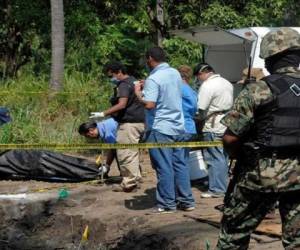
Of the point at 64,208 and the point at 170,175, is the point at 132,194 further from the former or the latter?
the point at 170,175

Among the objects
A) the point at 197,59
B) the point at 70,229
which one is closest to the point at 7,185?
the point at 70,229

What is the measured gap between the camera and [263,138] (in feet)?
14.5

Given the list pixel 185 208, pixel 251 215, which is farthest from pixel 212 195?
pixel 251 215

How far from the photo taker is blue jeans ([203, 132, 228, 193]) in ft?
26.6

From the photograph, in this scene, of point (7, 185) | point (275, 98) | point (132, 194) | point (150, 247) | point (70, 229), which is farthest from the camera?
point (7, 185)

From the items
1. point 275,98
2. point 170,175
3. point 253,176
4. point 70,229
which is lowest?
point 70,229

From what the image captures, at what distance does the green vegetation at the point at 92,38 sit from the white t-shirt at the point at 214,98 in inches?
205

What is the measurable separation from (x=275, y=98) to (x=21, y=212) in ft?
15.7

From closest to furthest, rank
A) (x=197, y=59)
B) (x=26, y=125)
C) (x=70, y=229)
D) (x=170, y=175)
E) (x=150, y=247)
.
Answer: (x=150, y=247) → (x=170, y=175) → (x=70, y=229) → (x=26, y=125) → (x=197, y=59)

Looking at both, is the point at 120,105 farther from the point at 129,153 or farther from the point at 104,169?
the point at 104,169

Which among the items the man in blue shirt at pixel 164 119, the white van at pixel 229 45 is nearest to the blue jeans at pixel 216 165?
the man in blue shirt at pixel 164 119

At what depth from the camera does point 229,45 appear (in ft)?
41.2

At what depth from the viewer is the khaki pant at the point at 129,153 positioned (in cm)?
841

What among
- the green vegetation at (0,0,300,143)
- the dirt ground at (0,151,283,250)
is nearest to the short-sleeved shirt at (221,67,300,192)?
the dirt ground at (0,151,283,250)
